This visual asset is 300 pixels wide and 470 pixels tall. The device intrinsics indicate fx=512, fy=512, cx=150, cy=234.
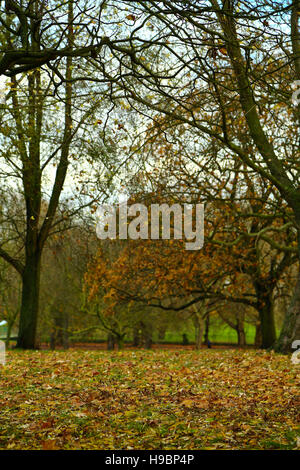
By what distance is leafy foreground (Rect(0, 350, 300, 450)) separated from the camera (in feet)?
15.9

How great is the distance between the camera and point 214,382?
8094 millimetres

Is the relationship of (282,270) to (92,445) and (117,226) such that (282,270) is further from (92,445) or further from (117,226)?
(92,445)

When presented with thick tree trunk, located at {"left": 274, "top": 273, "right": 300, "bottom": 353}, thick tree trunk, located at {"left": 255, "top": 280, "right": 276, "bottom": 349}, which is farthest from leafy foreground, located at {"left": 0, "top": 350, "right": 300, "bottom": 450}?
thick tree trunk, located at {"left": 255, "top": 280, "right": 276, "bottom": 349}

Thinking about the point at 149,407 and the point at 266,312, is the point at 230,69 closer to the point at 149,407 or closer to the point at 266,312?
the point at 149,407

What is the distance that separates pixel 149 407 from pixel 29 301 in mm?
10332

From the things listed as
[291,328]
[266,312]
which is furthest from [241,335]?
[291,328]

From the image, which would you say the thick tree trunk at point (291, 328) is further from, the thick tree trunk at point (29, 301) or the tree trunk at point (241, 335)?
the tree trunk at point (241, 335)

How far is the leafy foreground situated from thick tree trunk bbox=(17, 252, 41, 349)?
5.86 meters

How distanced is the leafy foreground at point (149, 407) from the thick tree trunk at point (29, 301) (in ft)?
19.2

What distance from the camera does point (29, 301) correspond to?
1587 cm

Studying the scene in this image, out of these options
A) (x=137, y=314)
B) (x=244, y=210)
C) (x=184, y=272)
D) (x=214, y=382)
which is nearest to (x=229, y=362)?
(x=214, y=382)

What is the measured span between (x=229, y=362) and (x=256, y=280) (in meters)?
7.39

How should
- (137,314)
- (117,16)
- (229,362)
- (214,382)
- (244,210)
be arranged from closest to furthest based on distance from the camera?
(214,382) → (117,16) → (229,362) → (244,210) → (137,314)

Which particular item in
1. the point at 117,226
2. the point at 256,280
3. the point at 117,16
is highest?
the point at 117,16
